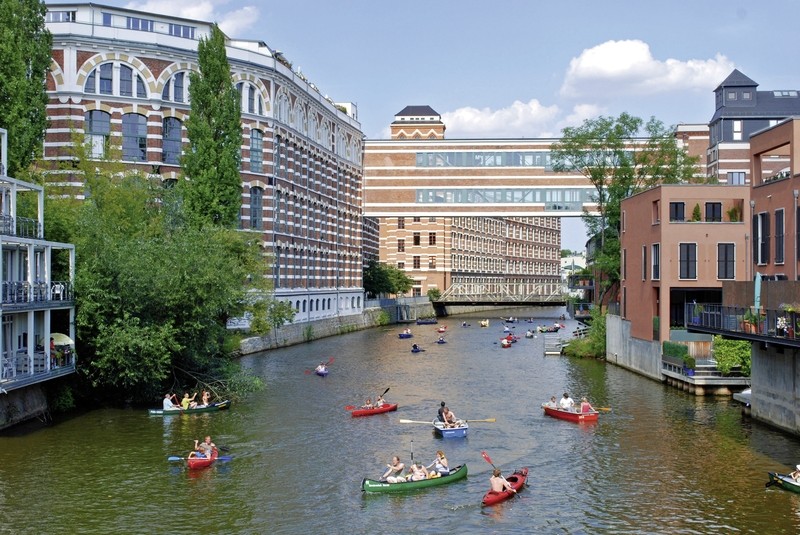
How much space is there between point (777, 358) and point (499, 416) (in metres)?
13.4

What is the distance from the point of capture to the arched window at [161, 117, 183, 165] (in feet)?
233

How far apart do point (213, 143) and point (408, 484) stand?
37007mm

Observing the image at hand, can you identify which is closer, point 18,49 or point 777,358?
point 777,358

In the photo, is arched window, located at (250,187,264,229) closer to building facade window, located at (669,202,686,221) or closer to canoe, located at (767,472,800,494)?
building facade window, located at (669,202,686,221)

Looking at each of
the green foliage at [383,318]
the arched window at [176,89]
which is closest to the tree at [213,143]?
the arched window at [176,89]

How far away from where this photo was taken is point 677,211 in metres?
53.6

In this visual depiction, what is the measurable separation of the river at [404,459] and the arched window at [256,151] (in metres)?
30.6

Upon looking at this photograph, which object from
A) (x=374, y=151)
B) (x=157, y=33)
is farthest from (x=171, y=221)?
(x=374, y=151)

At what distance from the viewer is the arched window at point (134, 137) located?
69.1 meters

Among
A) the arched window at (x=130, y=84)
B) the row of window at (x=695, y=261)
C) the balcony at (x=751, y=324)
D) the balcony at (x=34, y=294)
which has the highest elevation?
the arched window at (x=130, y=84)

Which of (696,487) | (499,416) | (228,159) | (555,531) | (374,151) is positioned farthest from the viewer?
(374,151)

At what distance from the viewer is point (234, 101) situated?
6062 cm

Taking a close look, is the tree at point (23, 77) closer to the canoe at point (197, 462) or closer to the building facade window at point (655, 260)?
the canoe at point (197, 462)

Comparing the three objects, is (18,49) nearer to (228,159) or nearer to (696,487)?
(228,159)
